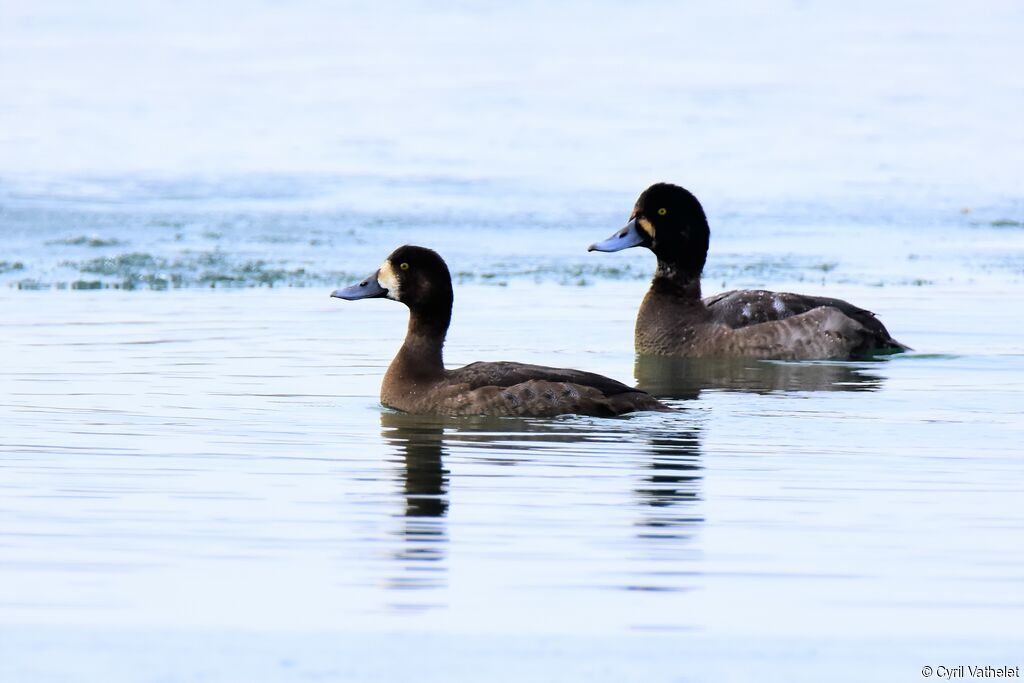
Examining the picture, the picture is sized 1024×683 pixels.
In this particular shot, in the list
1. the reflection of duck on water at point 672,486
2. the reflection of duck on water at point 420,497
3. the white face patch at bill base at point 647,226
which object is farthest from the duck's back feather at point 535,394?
the white face patch at bill base at point 647,226

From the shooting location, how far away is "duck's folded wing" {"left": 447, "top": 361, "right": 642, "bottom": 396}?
10.5m

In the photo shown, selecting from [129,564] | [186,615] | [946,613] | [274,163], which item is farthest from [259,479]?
[274,163]

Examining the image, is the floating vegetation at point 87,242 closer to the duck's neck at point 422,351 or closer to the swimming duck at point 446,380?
the swimming duck at point 446,380

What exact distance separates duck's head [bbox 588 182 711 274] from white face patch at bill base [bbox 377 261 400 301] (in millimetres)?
4154

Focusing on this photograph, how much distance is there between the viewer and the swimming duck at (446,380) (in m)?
10.4

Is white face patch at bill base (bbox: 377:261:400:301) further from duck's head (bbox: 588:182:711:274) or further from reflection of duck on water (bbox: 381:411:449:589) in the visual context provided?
duck's head (bbox: 588:182:711:274)

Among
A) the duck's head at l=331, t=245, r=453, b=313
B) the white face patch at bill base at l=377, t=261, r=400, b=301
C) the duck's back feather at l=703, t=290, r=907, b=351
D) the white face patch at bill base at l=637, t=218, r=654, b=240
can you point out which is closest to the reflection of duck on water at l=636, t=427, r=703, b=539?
the duck's head at l=331, t=245, r=453, b=313

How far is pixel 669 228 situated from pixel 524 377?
5013mm

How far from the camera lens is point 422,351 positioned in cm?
1106

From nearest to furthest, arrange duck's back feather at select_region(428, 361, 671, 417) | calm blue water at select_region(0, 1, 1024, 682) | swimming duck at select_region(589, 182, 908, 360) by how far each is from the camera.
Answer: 1. calm blue water at select_region(0, 1, 1024, 682)
2. duck's back feather at select_region(428, 361, 671, 417)
3. swimming duck at select_region(589, 182, 908, 360)

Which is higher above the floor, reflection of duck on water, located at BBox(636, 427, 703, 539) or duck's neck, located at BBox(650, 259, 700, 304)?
duck's neck, located at BBox(650, 259, 700, 304)

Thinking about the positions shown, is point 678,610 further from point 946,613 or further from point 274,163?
point 274,163

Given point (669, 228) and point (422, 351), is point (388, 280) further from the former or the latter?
point (669, 228)

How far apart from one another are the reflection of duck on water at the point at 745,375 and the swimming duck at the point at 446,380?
1.53 meters
